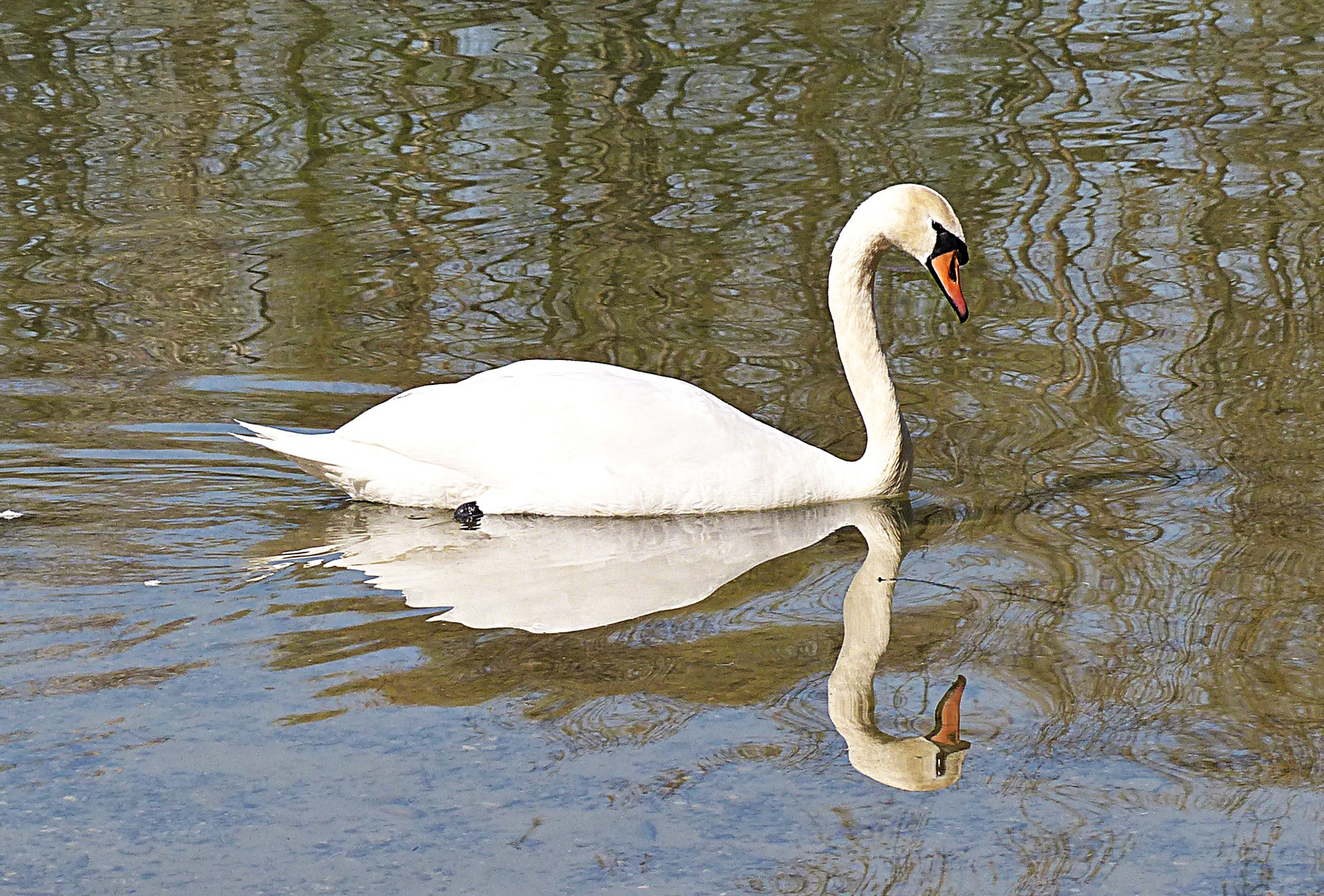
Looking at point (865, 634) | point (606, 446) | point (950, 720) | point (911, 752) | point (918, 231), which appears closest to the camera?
point (911, 752)

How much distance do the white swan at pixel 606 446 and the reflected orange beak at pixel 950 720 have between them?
158 centimetres

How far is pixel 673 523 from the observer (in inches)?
249

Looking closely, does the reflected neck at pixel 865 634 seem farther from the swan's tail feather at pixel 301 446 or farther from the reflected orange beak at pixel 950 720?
the swan's tail feather at pixel 301 446

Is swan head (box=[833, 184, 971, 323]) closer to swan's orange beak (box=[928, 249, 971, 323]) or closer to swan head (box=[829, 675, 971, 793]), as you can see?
swan's orange beak (box=[928, 249, 971, 323])

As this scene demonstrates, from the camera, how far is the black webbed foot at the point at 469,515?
20.8 feet

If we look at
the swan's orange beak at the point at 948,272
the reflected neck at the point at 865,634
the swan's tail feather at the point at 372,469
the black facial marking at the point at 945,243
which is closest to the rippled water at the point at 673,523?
the reflected neck at the point at 865,634

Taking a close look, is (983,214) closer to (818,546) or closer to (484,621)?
(818,546)

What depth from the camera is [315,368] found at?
7840mm

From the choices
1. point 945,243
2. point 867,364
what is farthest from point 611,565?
point 945,243

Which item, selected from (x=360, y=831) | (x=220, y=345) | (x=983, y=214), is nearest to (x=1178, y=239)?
(x=983, y=214)

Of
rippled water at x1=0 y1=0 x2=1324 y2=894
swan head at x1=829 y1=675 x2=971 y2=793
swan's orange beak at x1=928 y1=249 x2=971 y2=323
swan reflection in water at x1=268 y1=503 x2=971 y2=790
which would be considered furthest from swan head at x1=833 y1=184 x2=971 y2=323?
swan head at x1=829 y1=675 x2=971 y2=793

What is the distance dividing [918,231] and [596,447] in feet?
4.42

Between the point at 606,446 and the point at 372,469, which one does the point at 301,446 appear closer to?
the point at 372,469

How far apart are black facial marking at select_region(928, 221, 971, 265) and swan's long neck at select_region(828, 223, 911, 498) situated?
197mm
